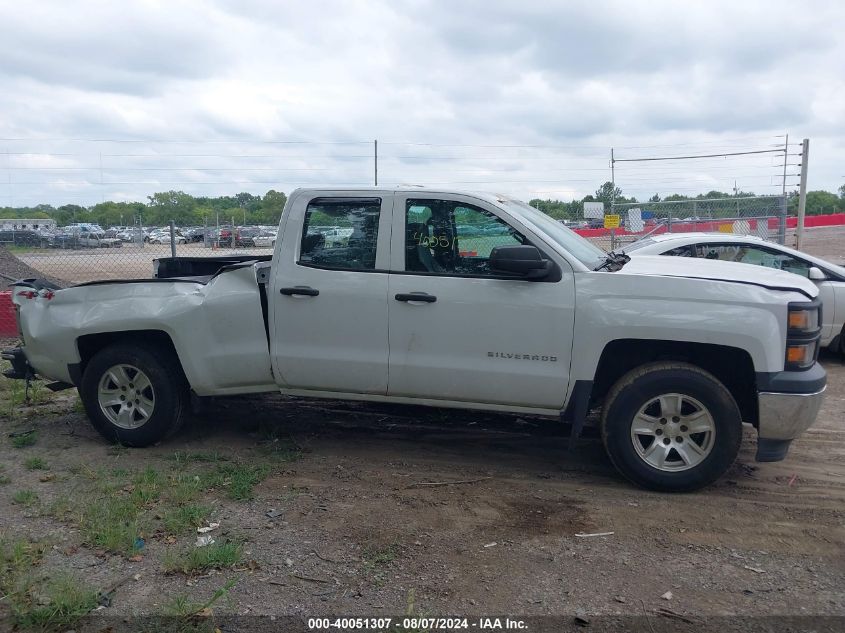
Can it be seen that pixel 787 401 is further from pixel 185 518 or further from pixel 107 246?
pixel 107 246

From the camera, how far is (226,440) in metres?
6.07

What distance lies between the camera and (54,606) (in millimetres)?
3449

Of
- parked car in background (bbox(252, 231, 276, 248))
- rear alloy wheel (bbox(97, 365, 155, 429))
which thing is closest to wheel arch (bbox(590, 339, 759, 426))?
rear alloy wheel (bbox(97, 365, 155, 429))

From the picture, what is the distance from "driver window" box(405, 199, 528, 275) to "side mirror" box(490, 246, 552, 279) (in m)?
0.30

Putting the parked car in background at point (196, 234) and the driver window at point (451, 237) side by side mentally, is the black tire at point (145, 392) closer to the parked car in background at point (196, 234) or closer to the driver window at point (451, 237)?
the driver window at point (451, 237)

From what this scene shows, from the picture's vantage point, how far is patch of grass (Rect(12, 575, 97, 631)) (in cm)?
338

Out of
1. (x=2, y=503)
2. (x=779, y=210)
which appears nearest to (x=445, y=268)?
(x=2, y=503)

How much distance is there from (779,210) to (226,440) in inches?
462

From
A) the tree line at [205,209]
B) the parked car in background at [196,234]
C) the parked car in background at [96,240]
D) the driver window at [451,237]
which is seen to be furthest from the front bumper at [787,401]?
the parked car in background at [96,240]

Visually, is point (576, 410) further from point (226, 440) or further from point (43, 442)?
point (43, 442)

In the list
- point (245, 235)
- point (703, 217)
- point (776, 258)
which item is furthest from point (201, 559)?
point (245, 235)

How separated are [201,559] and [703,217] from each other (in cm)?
1328

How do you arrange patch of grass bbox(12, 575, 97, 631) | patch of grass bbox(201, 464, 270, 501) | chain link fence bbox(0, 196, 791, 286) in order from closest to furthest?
patch of grass bbox(12, 575, 97, 631) < patch of grass bbox(201, 464, 270, 501) < chain link fence bbox(0, 196, 791, 286)

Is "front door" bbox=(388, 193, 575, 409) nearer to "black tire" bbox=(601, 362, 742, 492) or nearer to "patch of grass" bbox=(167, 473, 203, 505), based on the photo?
"black tire" bbox=(601, 362, 742, 492)
